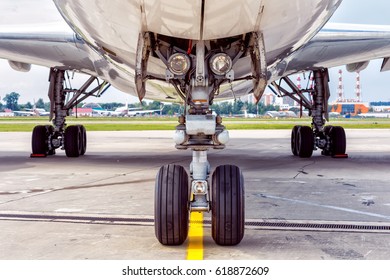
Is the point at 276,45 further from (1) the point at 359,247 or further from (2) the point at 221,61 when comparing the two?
(1) the point at 359,247

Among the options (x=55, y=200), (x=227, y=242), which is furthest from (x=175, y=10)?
Answer: (x=55, y=200)

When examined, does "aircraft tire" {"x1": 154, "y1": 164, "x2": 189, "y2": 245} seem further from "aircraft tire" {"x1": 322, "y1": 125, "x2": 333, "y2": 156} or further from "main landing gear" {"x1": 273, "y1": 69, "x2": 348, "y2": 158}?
"aircraft tire" {"x1": 322, "y1": 125, "x2": 333, "y2": 156}

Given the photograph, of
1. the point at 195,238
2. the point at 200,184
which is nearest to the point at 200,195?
the point at 200,184

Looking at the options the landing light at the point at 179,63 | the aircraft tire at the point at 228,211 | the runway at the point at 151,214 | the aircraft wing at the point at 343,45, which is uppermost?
the aircraft wing at the point at 343,45

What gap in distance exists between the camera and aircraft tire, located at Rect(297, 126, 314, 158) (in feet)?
48.9

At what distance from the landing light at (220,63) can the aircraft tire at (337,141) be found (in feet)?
32.3

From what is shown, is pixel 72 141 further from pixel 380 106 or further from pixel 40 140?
pixel 380 106

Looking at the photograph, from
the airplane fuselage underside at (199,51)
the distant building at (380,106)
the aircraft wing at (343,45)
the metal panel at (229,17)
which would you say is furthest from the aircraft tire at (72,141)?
the distant building at (380,106)

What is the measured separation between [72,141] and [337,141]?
691 centimetres

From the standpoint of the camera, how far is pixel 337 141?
15195mm

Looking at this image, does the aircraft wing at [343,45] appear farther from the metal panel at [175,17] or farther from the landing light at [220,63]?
the metal panel at [175,17]

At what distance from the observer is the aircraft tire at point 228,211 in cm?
527

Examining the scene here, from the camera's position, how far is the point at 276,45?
5.96 metres

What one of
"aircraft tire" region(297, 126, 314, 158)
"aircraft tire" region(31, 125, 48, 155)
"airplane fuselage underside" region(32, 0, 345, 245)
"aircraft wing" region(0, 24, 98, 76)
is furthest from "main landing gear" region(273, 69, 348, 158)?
"airplane fuselage underside" region(32, 0, 345, 245)
